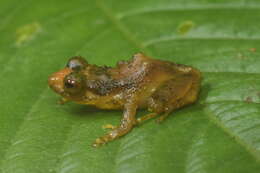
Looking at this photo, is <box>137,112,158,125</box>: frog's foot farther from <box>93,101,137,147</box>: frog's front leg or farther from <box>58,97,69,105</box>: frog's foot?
<box>58,97,69,105</box>: frog's foot

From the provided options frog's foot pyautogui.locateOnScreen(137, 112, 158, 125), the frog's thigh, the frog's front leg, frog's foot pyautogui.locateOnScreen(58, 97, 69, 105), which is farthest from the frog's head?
the frog's thigh

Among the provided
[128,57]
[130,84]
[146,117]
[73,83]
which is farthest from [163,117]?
[128,57]

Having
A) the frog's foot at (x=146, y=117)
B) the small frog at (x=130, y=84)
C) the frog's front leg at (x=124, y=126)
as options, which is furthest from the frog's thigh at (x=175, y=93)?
the frog's front leg at (x=124, y=126)

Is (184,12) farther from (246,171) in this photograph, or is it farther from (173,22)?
(246,171)

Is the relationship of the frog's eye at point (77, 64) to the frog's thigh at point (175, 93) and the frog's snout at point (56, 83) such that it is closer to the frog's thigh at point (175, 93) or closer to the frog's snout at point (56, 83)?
the frog's snout at point (56, 83)

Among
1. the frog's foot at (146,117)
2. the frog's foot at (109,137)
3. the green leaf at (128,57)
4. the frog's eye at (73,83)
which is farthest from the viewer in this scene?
the frog's eye at (73,83)

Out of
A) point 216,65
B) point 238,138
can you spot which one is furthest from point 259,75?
point 238,138
